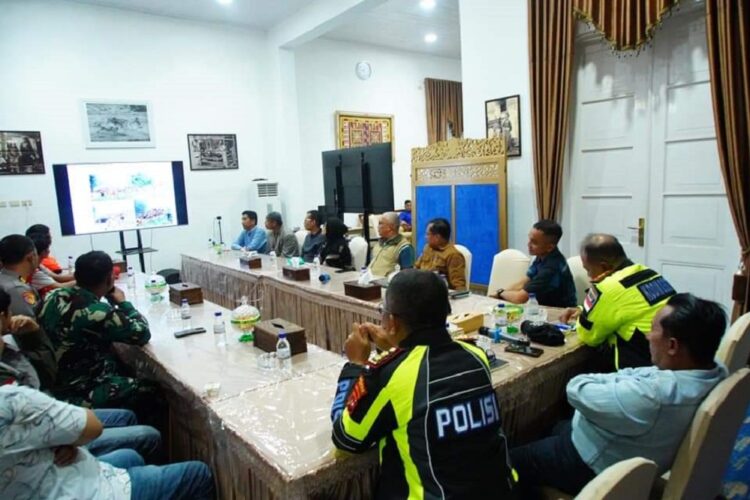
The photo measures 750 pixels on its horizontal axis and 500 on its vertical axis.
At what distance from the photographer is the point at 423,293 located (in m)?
1.25

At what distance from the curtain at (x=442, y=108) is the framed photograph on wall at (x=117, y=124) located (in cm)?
454

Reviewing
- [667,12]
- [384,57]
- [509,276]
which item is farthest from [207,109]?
[667,12]

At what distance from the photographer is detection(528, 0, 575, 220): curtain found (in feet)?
12.2

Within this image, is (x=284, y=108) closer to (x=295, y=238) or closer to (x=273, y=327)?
(x=295, y=238)

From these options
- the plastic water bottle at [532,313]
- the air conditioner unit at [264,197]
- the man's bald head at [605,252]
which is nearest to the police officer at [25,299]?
the plastic water bottle at [532,313]

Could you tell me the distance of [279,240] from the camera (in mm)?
5262

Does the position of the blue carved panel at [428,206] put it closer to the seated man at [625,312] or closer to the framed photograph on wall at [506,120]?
the framed photograph on wall at [506,120]

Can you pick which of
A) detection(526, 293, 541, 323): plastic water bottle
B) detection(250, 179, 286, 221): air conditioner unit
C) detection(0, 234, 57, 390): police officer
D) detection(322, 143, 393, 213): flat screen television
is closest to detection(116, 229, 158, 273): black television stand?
detection(250, 179, 286, 221): air conditioner unit

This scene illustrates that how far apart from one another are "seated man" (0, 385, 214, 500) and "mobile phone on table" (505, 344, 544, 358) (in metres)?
1.35

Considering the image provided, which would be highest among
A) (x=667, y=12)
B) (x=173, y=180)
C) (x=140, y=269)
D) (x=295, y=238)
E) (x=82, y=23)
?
(x=82, y=23)

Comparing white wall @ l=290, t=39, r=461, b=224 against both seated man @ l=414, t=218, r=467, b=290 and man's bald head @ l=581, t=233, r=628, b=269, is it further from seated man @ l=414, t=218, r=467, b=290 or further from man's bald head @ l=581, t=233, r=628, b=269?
man's bald head @ l=581, t=233, r=628, b=269

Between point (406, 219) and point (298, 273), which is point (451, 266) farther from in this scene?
point (406, 219)

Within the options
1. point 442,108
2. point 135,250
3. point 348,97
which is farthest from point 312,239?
point 442,108

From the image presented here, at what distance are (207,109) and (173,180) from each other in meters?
1.22
